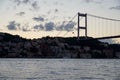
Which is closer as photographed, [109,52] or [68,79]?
[68,79]

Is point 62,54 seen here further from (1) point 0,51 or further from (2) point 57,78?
(2) point 57,78

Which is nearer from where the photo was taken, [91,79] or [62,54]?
[91,79]

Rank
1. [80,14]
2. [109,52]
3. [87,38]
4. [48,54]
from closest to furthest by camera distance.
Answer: [87,38], [80,14], [109,52], [48,54]

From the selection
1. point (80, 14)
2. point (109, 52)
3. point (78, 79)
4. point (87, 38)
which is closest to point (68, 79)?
point (78, 79)

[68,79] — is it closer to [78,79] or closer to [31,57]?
[78,79]

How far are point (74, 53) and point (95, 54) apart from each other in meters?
6.89

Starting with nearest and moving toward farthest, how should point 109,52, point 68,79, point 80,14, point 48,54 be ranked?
1. point 68,79
2. point 80,14
3. point 109,52
4. point 48,54

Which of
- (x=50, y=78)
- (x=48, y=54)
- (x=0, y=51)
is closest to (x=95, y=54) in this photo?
(x=48, y=54)

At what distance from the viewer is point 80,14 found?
78.1 metres

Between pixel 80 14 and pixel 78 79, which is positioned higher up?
pixel 80 14

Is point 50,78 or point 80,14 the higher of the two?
point 80,14

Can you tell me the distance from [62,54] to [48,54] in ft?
12.5

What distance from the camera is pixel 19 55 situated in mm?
134250

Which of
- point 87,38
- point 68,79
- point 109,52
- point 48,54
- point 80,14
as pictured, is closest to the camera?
point 68,79
